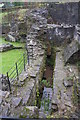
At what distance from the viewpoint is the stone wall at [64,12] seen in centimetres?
1565

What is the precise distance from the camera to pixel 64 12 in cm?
1595

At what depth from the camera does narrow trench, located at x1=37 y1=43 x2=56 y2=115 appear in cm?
557

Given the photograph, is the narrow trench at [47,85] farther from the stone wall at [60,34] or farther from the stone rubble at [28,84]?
the stone wall at [60,34]

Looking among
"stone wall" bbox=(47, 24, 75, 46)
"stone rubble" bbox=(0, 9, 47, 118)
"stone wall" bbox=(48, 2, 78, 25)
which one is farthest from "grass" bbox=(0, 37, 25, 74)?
"stone wall" bbox=(48, 2, 78, 25)

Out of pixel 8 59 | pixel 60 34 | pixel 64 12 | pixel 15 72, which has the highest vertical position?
pixel 64 12

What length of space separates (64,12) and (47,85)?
10392mm

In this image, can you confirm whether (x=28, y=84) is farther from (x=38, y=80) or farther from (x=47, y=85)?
(x=47, y=85)

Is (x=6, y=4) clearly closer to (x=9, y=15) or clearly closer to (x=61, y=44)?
(x=9, y=15)

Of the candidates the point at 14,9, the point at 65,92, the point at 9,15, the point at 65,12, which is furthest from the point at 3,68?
the point at 14,9

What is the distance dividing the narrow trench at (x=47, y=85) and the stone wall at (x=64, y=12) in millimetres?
6594

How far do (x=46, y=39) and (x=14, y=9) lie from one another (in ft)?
43.9

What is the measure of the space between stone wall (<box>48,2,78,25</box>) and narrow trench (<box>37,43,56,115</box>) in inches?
260

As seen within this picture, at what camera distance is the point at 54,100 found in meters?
5.40

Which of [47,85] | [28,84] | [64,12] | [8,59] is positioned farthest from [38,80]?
[64,12]
